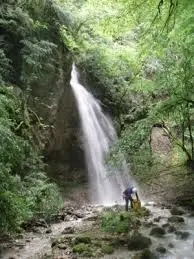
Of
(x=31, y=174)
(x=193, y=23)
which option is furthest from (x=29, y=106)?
(x=193, y=23)

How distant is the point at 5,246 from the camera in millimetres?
9227

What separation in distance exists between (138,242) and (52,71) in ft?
26.1

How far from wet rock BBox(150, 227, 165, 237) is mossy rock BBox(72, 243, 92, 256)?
1.98 metres

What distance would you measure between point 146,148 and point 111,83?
6.63m

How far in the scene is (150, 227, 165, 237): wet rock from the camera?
1009 centimetres

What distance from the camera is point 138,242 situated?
921 centimetres

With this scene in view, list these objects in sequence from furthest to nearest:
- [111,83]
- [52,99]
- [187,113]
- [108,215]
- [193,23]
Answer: [111,83] → [52,99] → [187,113] → [108,215] → [193,23]

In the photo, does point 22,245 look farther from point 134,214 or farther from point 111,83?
point 111,83

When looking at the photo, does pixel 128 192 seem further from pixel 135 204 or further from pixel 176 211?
pixel 176 211

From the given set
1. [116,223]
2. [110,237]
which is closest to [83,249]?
[110,237]

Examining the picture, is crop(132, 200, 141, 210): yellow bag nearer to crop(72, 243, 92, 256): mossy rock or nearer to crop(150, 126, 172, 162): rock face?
crop(72, 243, 92, 256): mossy rock

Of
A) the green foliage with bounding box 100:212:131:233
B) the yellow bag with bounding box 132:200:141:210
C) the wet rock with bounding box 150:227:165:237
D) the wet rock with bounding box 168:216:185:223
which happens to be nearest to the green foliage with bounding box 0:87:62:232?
the green foliage with bounding box 100:212:131:233

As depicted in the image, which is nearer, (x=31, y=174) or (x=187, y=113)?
(x=31, y=174)

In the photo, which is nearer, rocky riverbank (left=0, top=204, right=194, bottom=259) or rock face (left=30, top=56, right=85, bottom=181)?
rocky riverbank (left=0, top=204, right=194, bottom=259)
